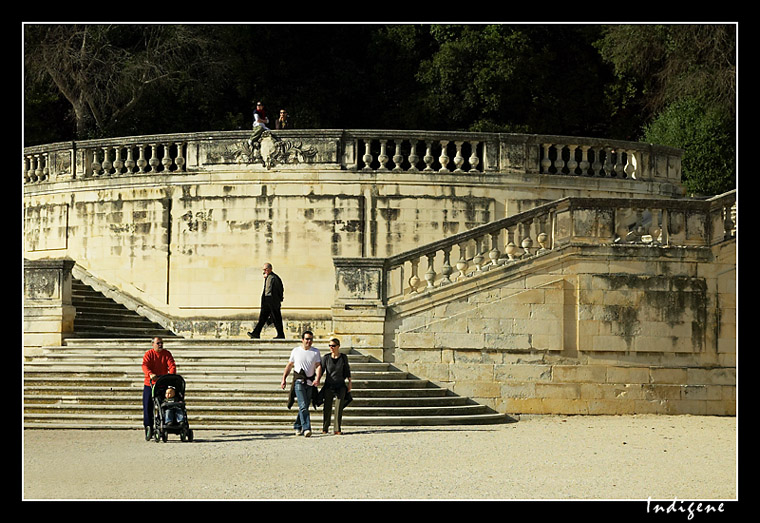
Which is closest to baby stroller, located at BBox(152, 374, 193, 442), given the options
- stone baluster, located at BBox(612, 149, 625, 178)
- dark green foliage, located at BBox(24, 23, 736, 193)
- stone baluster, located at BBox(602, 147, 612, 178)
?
stone baluster, located at BBox(602, 147, 612, 178)

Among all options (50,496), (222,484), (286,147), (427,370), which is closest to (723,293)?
(427,370)

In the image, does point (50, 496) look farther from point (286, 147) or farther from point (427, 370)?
point (286, 147)

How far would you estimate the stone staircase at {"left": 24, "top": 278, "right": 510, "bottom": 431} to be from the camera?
18.4 m

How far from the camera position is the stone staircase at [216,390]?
725 inches

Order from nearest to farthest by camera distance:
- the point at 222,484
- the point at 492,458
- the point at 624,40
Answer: the point at 222,484 → the point at 492,458 → the point at 624,40

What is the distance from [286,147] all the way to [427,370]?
20.2 ft

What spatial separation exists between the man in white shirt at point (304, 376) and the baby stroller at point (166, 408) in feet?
4.74

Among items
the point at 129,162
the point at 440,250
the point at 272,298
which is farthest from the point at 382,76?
the point at 272,298

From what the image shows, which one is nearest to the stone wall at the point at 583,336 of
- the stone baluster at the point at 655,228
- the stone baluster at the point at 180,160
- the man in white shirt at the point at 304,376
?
the stone baluster at the point at 655,228

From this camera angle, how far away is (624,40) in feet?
109

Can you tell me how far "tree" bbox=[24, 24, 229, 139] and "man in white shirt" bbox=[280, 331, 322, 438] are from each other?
17.1m

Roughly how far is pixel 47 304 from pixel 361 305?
5569 mm

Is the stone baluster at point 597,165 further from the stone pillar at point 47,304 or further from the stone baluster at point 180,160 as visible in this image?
the stone pillar at point 47,304

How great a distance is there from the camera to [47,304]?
21703 millimetres
